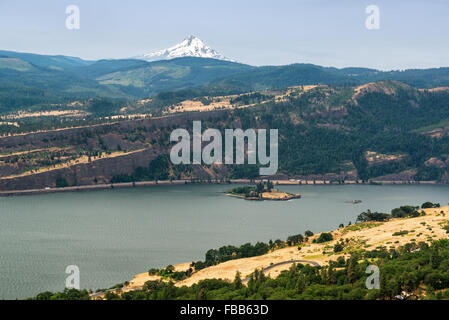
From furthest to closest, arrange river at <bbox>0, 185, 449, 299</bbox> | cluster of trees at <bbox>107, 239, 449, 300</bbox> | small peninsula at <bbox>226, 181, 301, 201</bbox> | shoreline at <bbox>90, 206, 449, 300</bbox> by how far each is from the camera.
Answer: small peninsula at <bbox>226, 181, 301, 201</bbox> < river at <bbox>0, 185, 449, 299</bbox> < shoreline at <bbox>90, 206, 449, 300</bbox> < cluster of trees at <bbox>107, 239, 449, 300</bbox>

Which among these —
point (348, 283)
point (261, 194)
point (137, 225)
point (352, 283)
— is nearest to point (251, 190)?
point (261, 194)

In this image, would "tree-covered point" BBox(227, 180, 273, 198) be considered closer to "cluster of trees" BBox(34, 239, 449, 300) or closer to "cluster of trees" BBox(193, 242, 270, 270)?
"cluster of trees" BBox(193, 242, 270, 270)

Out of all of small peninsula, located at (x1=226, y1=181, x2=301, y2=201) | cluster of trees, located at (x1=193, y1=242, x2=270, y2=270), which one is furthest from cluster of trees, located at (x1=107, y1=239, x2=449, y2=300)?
small peninsula, located at (x1=226, y1=181, x2=301, y2=201)

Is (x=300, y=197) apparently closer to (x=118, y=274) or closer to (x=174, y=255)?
(x=174, y=255)

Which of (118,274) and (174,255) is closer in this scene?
(118,274)

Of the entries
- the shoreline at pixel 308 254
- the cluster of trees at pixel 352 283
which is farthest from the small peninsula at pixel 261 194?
the cluster of trees at pixel 352 283

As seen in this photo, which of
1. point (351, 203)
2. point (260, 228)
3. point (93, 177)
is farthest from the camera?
point (93, 177)

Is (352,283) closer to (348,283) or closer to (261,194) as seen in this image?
(348,283)

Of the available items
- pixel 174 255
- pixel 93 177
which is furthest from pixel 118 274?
pixel 93 177

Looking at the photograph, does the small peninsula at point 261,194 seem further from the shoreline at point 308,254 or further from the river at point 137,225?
the shoreline at point 308,254
